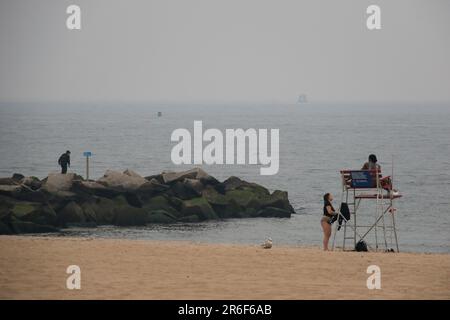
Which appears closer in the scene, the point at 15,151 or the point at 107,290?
the point at 107,290

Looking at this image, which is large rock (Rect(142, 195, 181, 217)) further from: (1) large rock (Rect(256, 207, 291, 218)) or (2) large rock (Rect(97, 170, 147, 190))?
(1) large rock (Rect(256, 207, 291, 218))

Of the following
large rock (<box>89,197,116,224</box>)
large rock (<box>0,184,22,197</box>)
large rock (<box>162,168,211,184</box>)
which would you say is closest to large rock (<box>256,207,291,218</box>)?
large rock (<box>162,168,211,184</box>)

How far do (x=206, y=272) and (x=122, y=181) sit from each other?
81.3 ft

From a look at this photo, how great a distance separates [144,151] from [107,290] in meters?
92.7

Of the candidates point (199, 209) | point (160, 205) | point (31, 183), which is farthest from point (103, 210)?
point (31, 183)

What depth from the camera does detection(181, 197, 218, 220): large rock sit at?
43.7 metres

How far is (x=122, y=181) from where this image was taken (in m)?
44.8

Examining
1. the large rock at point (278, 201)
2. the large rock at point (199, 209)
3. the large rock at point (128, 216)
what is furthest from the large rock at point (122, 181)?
the large rock at point (278, 201)

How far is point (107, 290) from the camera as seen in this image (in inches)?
720

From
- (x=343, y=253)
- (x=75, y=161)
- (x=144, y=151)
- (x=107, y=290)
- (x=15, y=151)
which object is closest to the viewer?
(x=107, y=290)

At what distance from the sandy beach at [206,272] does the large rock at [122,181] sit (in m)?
19.1

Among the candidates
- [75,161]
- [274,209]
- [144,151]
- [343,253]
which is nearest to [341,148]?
[144,151]

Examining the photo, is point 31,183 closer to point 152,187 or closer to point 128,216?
point 152,187
